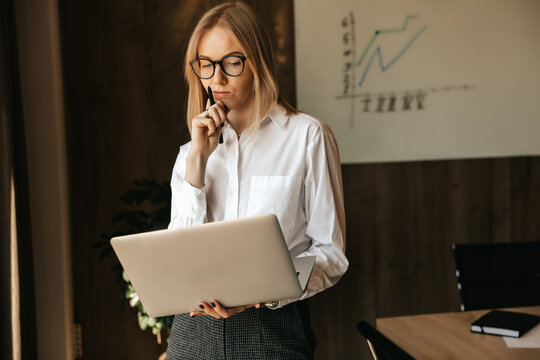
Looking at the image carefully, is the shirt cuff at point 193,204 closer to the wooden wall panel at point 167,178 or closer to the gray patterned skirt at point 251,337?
the gray patterned skirt at point 251,337

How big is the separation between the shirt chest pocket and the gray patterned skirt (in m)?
0.20

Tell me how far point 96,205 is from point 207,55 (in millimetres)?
1412

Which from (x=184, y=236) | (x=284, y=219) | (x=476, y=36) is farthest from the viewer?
(x=476, y=36)

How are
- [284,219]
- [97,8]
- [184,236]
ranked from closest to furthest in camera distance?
[184,236], [284,219], [97,8]

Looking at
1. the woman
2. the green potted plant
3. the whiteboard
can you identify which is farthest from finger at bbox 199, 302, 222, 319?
the whiteboard

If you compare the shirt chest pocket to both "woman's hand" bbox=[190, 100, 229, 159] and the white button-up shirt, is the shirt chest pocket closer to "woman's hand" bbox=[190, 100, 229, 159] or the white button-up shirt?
the white button-up shirt

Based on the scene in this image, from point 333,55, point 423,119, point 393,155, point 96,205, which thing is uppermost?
point 333,55

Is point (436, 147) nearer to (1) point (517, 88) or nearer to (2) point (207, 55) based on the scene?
(1) point (517, 88)

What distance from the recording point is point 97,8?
236 cm

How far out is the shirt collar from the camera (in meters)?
1.29

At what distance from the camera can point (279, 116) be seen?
1.29 m

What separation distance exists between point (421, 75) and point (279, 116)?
146 centimetres

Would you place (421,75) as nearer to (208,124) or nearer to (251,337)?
(208,124)

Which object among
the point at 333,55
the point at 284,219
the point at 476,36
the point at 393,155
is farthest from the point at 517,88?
the point at 284,219
